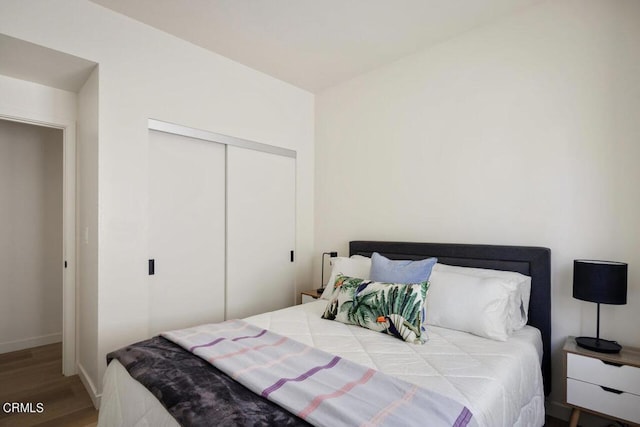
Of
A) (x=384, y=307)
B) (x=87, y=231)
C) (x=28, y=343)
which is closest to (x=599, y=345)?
(x=384, y=307)

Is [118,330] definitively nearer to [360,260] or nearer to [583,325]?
[360,260]

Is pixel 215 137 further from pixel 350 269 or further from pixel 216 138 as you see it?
pixel 350 269

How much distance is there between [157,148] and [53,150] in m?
1.83

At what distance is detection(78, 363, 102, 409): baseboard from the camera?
7.26ft

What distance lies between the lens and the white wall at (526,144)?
6.26 ft

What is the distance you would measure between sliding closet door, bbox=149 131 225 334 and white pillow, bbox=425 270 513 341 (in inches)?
72.2

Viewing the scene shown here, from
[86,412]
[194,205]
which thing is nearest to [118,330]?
[86,412]

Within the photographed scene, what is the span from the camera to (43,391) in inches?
95.3

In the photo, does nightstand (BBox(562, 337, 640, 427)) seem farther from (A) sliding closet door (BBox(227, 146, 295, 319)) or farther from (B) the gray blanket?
(A) sliding closet door (BBox(227, 146, 295, 319))

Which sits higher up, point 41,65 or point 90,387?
point 41,65

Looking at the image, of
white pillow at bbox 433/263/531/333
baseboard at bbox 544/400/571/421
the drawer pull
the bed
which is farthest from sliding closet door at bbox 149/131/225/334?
the drawer pull

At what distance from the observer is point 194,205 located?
2.76m

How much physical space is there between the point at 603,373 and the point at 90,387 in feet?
10.6

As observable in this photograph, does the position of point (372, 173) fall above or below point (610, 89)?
below
